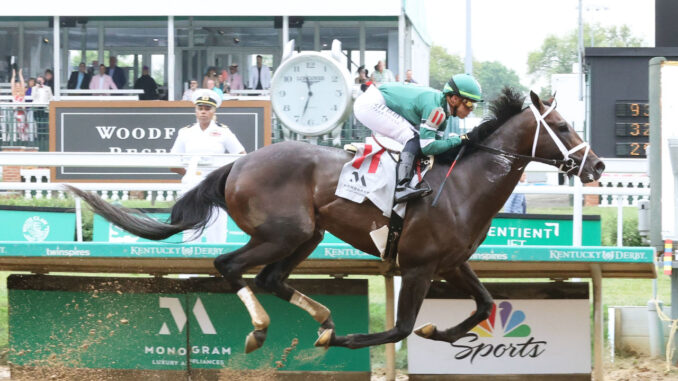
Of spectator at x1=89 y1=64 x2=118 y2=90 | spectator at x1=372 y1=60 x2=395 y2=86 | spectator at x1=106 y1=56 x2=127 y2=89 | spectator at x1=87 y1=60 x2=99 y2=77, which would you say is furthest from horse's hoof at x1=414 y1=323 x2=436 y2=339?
spectator at x1=87 y1=60 x2=99 y2=77

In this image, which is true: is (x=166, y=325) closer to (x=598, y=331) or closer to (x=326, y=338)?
(x=326, y=338)

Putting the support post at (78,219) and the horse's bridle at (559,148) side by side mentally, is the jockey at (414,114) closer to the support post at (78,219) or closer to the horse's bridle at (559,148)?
the horse's bridle at (559,148)

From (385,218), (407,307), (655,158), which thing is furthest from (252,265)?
(655,158)

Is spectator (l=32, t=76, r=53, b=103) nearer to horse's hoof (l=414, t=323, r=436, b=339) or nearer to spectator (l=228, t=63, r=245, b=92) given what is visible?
spectator (l=228, t=63, r=245, b=92)

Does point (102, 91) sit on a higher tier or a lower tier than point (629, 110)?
higher

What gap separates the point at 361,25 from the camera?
63.0 feet

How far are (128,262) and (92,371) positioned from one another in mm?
825

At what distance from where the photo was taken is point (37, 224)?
26.1 feet

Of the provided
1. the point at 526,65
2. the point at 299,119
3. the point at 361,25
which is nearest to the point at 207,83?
the point at 361,25

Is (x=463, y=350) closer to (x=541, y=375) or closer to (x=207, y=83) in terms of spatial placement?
(x=541, y=375)

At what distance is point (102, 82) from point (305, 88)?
8.72 meters

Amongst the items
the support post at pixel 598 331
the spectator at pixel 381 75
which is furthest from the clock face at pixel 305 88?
the spectator at pixel 381 75

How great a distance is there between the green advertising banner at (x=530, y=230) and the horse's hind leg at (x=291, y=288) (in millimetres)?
2378

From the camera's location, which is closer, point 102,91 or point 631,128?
point 631,128
